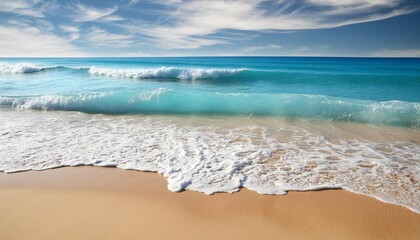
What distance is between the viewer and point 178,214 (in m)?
3.03

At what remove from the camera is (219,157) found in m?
4.66

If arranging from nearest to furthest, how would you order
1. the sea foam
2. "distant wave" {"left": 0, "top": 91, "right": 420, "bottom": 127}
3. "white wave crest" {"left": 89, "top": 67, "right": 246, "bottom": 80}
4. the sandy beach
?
1. the sandy beach
2. the sea foam
3. "distant wave" {"left": 0, "top": 91, "right": 420, "bottom": 127}
4. "white wave crest" {"left": 89, "top": 67, "right": 246, "bottom": 80}

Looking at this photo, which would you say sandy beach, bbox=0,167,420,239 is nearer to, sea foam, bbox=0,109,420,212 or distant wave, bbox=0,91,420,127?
sea foam, bbox=0,109,420,212

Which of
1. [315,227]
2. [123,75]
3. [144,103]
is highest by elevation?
[123,75]

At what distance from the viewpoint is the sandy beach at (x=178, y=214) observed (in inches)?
106

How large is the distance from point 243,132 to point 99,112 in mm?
5685

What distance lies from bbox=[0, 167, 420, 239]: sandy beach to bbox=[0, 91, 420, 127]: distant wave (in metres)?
5.52

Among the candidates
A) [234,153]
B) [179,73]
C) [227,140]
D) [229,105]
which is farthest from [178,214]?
[179,73]

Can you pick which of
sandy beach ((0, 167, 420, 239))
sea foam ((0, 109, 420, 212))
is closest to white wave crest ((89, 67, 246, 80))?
sea foam ((0, 109, 420, 212))

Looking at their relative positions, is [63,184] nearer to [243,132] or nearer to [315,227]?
[315,227]

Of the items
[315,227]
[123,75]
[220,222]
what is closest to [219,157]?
[220,222]

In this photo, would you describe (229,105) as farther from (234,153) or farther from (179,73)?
(179,73)

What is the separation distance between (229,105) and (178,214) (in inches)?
272

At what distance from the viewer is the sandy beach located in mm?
2689
